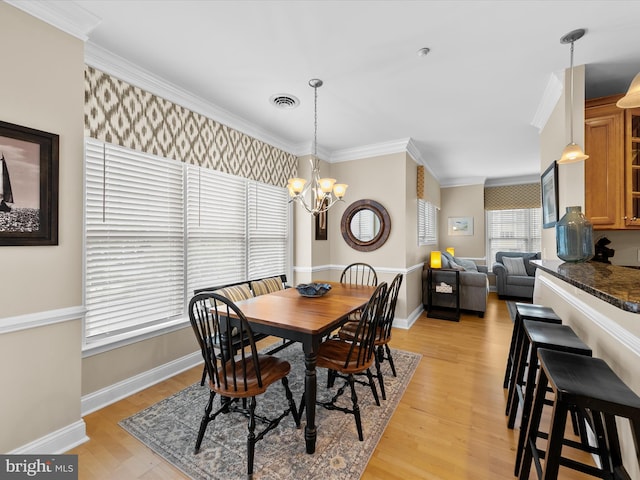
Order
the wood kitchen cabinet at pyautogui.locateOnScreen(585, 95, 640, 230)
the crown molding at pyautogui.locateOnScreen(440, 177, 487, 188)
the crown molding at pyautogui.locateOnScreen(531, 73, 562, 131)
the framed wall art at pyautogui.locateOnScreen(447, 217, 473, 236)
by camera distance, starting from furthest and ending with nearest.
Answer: the framed wall art at pyautogui.locateOnScreen(447, 217, 473, 236), the crown molding at pyautogui.locateOnScreen(440, 177, 487, 188), the crown molding at pyautogui.locateOnScreen(531, 73, 562, 131), the wood kitchen cabinet at pyautogui.locateOnScreen(585, 95, 640, 230)

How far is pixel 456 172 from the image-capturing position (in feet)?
20.7

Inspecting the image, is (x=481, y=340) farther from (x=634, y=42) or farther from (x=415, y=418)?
(x=634, y=42)

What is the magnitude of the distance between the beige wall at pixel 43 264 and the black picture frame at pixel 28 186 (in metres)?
0.05

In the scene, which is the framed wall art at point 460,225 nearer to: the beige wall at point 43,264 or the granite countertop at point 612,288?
Answer: the granite countertop at point 612,288

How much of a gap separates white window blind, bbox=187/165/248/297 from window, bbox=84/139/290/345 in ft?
0.04

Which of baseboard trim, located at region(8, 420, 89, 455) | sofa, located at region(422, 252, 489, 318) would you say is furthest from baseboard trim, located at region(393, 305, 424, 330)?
Result: baseboard trim, located at region(8, 420, 89, 455)

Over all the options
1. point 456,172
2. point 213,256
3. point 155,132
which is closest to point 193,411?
point 213,256

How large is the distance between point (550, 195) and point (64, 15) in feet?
13.8

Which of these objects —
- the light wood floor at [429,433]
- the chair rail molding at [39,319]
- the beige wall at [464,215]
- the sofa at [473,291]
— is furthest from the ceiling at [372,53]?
the beige wall at [464,215]

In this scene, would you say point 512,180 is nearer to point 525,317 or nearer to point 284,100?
point 525,317

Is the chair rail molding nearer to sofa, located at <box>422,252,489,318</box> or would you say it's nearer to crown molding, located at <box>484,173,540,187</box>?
sofa, located at <box>422,252,489,318</box>

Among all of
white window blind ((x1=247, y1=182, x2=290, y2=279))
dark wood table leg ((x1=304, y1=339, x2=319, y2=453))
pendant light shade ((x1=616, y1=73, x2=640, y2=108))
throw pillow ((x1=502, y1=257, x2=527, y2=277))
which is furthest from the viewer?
throw pillow ((x1=502, y1=257, x2=527, y2=277))

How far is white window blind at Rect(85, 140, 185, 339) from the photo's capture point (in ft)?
7.34

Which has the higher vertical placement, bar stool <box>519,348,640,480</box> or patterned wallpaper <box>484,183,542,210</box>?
patterned wallpaper <box>484,183,542,210</box>
